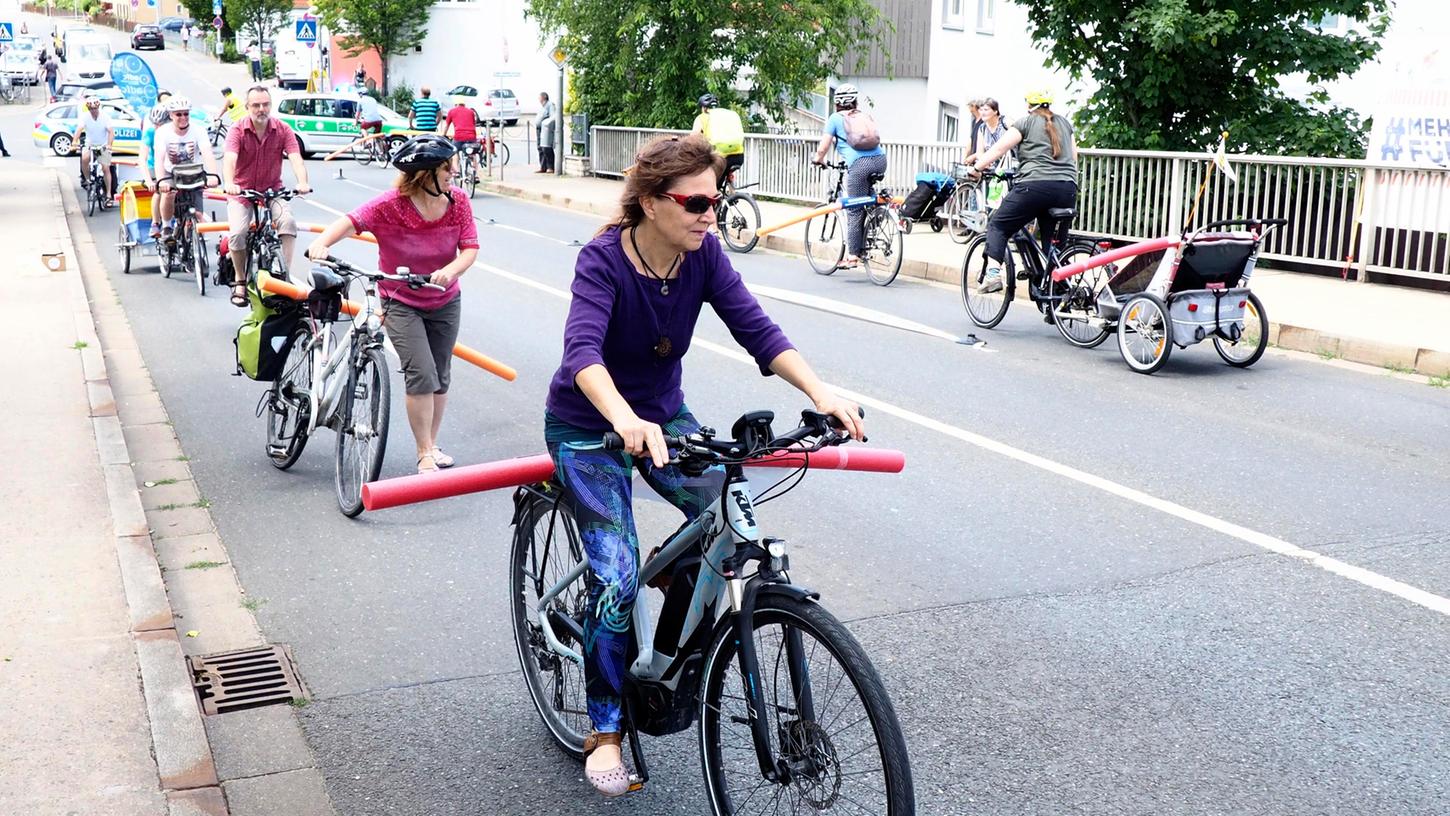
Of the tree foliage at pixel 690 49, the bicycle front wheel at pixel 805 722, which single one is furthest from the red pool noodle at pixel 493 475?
the tree foliage at pixel 690 49

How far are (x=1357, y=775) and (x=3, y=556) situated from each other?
5233 millimetres

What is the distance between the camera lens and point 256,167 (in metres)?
12.7

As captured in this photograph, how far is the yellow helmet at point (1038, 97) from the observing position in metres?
12.3

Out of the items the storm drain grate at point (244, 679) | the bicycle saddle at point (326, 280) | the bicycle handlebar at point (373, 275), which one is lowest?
the storm drain grate at point (244, 679)

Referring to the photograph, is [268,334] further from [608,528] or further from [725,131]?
[725,131]

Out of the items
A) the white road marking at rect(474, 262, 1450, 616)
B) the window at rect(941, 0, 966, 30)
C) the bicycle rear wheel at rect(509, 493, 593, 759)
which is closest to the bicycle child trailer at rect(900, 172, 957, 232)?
the white road marking at rect(474, 262, 1450, 616)

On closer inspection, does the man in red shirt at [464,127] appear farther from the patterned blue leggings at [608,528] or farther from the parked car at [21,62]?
the parked car at [21,62]

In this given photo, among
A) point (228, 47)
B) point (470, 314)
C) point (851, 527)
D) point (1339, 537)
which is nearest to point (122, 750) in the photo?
point (851, 527)

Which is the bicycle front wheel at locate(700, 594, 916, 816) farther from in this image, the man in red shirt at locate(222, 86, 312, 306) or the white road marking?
→ the man in red shirt at locate(222, 86, 312, 306)

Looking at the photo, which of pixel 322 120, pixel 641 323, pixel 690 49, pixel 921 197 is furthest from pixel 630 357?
pixel 322 120

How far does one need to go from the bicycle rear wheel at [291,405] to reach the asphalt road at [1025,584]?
5.8 inches

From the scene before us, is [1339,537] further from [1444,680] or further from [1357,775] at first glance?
[1357,775]

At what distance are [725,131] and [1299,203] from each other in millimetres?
6979

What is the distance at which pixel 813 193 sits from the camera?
2469 cm
